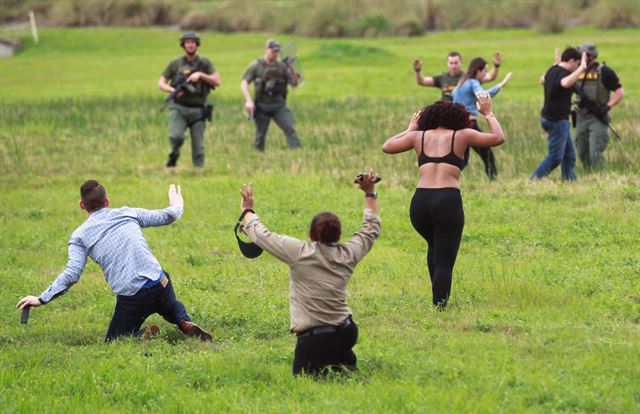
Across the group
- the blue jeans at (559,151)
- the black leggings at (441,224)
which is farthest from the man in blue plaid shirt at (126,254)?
the blue jeans at (559,151)

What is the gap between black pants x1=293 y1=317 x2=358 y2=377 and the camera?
7484mm

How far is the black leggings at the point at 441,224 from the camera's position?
9180 mm

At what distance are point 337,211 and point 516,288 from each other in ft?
16.0

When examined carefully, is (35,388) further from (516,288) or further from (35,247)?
(35,247)

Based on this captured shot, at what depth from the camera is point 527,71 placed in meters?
34.7

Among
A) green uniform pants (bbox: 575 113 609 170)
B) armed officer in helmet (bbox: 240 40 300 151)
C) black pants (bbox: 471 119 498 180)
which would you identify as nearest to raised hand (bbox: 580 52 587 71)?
green uniform pants (bbox: 575 113 609 170)

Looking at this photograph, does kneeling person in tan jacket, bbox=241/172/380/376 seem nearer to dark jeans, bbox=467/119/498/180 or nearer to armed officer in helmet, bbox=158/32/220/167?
dark jeans, bbox=467/119/498/180

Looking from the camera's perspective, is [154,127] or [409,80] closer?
[154,127]

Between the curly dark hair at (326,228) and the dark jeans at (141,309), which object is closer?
the curly dark hair at (326,228)

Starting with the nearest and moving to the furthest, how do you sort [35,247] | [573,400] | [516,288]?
[573,400] < [516,288] < [35,247]

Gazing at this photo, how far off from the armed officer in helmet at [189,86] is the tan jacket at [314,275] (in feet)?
33.4

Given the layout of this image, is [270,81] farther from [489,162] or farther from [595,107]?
[595,107]

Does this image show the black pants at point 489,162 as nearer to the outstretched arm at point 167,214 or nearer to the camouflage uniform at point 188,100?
the camouflage uniform at point 188,100

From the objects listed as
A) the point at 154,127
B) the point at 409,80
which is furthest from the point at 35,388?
the point at 409,80
